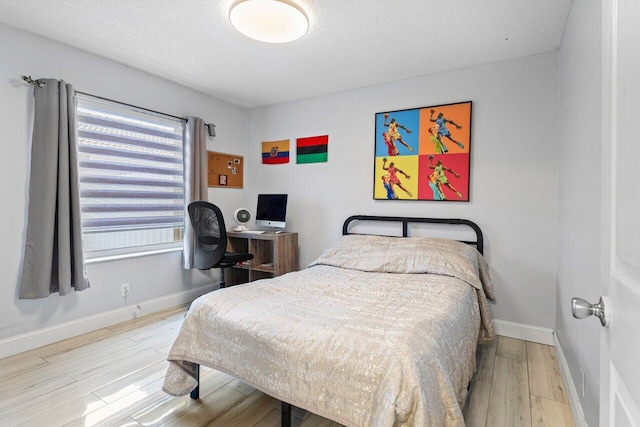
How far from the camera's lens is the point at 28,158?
244 centimetres

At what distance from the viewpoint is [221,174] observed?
3.97m

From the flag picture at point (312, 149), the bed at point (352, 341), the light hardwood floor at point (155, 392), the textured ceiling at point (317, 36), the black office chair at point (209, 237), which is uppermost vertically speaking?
the textured ceiling at point (317, 36)

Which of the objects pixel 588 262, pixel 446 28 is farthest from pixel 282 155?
pixel 588 262

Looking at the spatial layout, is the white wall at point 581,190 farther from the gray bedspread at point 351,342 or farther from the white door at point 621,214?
the white door at point 621,214

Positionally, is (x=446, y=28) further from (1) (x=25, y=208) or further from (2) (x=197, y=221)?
(1) (x=25, y=208)

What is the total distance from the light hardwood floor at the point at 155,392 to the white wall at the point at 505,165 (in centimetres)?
56

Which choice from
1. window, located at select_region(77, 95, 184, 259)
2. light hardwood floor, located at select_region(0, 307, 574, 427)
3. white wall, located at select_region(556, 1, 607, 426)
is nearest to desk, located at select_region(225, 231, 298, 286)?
window, located at select_region(77, 95, 184, 259)

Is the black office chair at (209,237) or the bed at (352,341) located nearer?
the bed at (352,341)

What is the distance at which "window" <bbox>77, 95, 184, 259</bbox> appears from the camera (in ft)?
9.21

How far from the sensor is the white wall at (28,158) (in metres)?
2.35

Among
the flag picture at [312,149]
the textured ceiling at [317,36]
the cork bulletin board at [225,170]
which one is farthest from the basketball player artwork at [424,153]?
the cork bulletin board at [225,170]

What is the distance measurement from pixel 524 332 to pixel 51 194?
397 centimetres

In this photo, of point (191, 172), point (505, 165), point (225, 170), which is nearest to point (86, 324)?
Result: point (191, 172)

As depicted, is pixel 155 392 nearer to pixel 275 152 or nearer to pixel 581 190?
pixel 581 190
